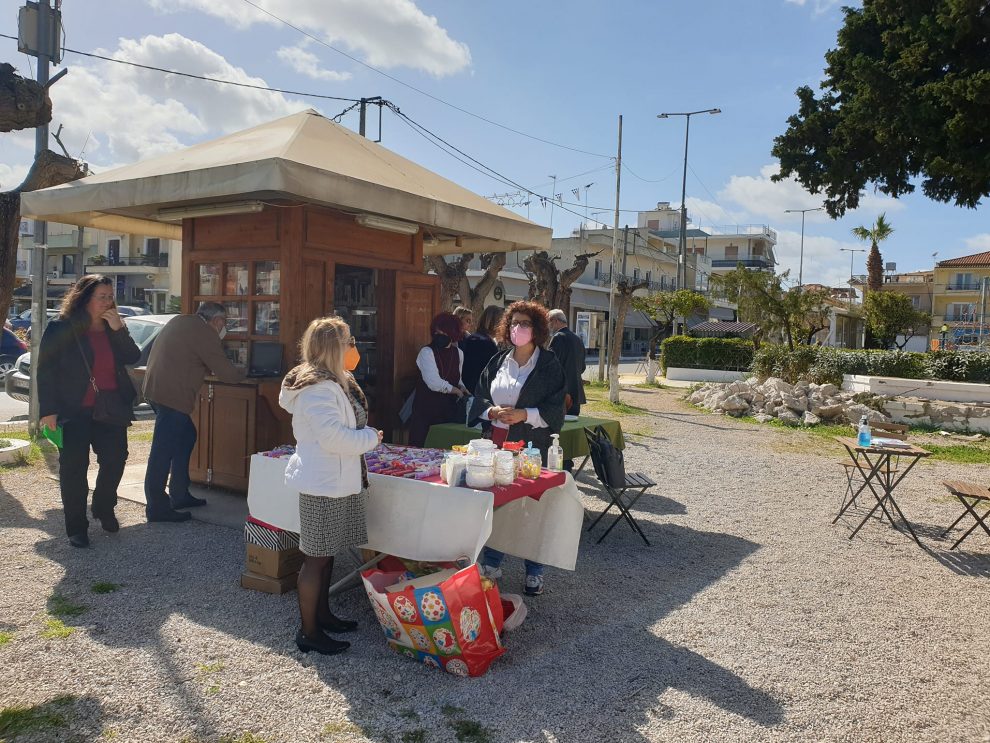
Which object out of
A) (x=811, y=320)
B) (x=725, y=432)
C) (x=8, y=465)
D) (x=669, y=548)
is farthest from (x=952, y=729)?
(x=811, y=320)

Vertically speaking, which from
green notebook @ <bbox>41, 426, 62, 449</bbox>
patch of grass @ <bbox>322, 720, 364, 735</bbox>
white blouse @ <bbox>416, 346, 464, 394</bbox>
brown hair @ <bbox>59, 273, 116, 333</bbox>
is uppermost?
brown hair @ <bbox>59, 273, 116, 333</bbox>

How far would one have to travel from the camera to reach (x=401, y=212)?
6.16m

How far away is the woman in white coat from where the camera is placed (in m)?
3.46

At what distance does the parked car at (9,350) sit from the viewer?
15953mm

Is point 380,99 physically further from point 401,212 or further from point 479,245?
point 401,212

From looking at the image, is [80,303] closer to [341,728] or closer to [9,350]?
[341,728]

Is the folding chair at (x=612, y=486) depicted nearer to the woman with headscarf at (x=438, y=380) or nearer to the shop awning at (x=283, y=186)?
the woman with headscarf at (x=438, y=380)

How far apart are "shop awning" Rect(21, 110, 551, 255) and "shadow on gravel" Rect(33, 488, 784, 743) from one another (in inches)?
102

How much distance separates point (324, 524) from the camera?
11.8 feet

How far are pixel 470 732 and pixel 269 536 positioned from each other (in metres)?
1.95

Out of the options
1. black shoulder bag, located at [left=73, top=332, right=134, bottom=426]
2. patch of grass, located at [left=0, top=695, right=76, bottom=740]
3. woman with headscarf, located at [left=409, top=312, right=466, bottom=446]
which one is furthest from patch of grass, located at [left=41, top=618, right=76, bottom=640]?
woman with headscarf, located at [left=409, top=312, right=466, bottom=446]

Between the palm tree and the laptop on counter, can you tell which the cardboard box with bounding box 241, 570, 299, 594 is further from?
the palm tree

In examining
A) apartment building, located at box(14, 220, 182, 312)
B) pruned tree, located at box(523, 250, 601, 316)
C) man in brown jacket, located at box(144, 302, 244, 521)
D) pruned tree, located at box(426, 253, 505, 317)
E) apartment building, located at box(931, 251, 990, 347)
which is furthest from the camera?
apartment building, located at box(931, 251, 990, 347)

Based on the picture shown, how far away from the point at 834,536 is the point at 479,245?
4.89 m
